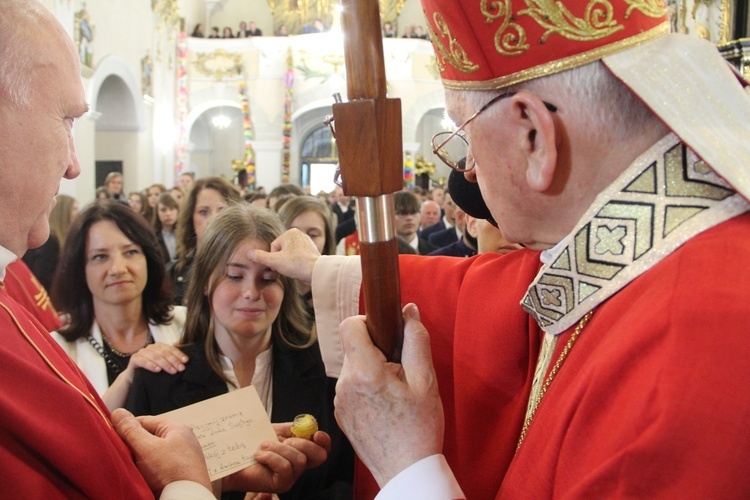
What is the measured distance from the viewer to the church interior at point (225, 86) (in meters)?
11.7

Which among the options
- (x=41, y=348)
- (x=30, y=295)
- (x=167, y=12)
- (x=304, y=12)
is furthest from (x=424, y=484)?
(x=304, y=12)

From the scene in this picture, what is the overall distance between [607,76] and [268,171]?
17542 mm

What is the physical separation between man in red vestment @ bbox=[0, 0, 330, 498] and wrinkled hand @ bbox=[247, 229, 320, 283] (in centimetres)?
74

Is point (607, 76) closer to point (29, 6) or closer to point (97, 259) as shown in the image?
point (29, 6)

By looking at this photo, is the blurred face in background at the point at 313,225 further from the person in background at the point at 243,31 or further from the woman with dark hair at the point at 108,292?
the person in background at the point at 243,31

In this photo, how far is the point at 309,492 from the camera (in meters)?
1.90

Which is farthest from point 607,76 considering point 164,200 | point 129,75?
point 129,75

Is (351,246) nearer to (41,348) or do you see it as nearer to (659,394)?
(41,348)

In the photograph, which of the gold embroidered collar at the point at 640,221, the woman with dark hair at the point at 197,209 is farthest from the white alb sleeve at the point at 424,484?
the woman with dark hair at the point at 197,209

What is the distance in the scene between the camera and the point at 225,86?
58.5 feet

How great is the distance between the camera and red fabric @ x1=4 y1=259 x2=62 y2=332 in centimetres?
265

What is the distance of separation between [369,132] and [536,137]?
0.92 ft

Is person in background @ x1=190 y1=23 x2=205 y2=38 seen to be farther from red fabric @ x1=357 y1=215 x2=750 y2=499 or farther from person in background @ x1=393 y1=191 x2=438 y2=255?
red fabric @ x1=357 y1=215 x2=750 y2=499

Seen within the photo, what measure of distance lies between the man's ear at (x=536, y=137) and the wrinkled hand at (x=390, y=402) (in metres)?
0.34
